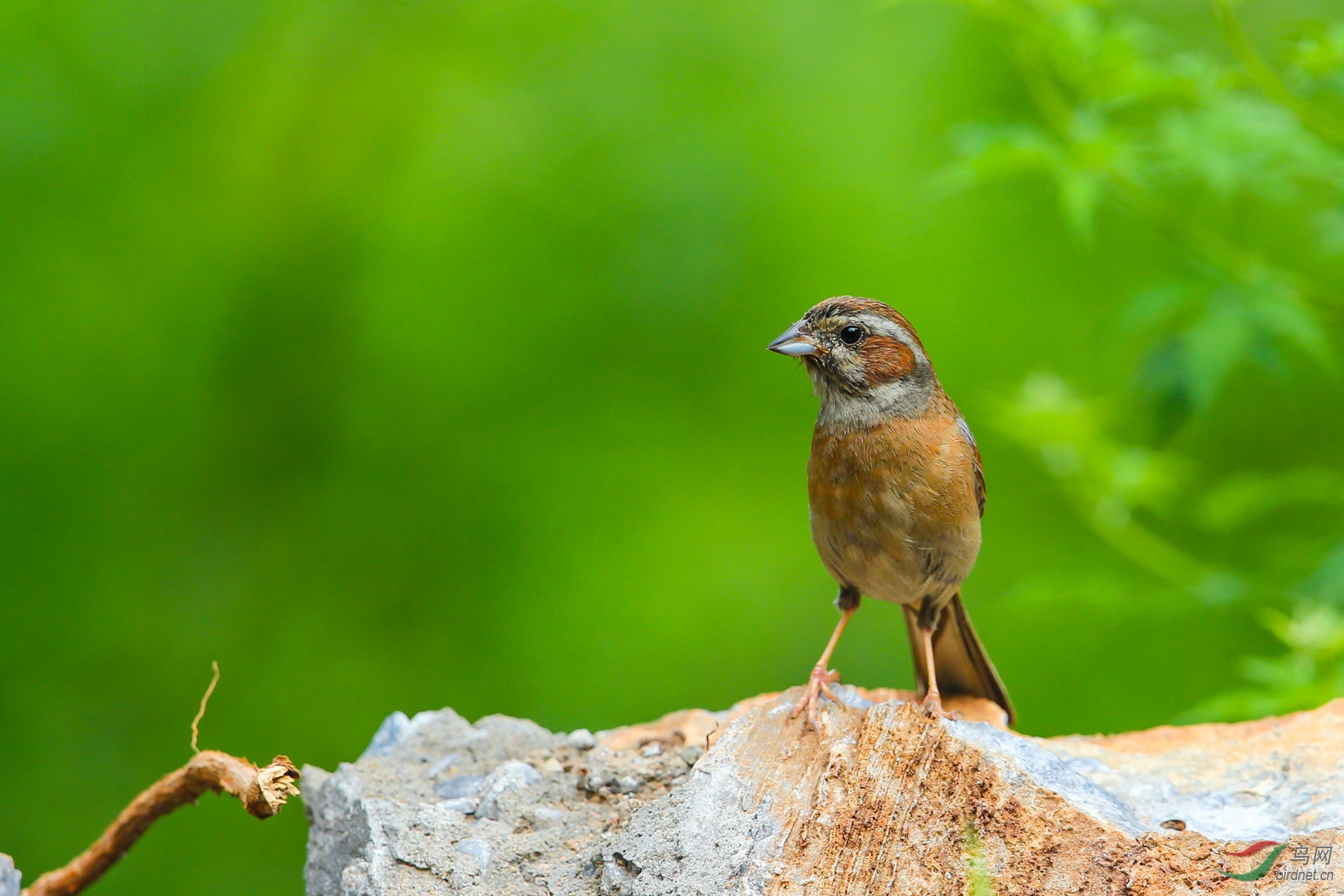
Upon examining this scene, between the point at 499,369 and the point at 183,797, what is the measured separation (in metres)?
3.96

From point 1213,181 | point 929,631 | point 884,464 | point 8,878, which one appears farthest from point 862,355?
point 8,878

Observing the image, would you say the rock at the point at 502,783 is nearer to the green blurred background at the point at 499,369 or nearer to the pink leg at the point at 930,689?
the pink leg at the point at 930,689

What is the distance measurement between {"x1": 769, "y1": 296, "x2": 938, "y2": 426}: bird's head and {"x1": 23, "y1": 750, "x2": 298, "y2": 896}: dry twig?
70.9 inches

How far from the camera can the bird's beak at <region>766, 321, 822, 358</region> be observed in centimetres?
357

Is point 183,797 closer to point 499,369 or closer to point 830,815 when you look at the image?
point 830,815

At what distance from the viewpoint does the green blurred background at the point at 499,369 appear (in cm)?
613

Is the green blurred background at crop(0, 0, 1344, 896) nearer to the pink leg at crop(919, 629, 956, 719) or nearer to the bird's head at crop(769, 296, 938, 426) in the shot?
the pink leg at crop(919, 629, 956, 719)

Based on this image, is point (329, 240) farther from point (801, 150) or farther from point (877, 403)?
point (877, 403)

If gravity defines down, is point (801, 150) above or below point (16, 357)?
above

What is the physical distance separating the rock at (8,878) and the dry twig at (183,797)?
0.30 meters

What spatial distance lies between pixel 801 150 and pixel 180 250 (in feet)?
11.4

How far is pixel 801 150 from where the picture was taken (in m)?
7.37

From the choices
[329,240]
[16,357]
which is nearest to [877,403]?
[329,240]

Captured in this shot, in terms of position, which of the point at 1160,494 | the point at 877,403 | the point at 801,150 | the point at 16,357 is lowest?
the point at 877,403
